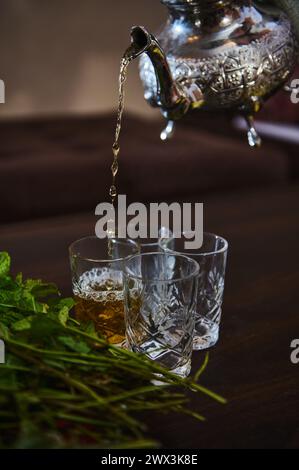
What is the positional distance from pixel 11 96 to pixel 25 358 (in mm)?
3543

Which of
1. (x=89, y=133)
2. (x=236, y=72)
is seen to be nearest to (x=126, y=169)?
(x=89, y=133)

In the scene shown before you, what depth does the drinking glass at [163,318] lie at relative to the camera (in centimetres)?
67

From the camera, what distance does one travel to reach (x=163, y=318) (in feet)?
2.30

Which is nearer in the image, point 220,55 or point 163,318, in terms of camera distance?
point 163,318

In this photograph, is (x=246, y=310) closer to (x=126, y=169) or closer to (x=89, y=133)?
(x=126, y=169)

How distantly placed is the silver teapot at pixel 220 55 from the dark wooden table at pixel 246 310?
0.91ft

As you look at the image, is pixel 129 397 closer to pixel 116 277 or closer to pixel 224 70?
pixel 116 277

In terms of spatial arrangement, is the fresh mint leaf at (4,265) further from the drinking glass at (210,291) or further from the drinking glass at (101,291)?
the drinking glass at (210,291)

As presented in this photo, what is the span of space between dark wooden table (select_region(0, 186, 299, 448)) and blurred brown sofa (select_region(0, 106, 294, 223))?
0.86m

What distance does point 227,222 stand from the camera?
125 cm

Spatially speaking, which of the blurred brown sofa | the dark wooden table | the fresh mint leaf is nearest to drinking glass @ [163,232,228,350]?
the dark wooden table

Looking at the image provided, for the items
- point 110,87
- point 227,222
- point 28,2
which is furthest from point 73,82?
point 227,222

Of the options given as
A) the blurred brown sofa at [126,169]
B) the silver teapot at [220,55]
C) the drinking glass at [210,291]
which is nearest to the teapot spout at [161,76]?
the silver teapot at [220,55]

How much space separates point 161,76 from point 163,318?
33 cm
